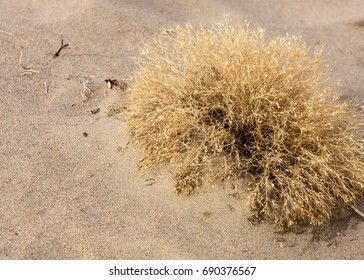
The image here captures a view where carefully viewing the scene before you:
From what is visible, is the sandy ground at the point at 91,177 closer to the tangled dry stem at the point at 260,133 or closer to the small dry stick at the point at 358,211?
the small dry stick at the point at 358,211

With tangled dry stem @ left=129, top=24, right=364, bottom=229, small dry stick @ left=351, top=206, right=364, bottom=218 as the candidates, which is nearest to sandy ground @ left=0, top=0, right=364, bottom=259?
small dry stick @ left=351, top=206, right=364, bottom=218

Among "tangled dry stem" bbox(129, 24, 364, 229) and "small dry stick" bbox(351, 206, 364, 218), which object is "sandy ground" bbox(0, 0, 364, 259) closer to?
"small dry stick" bbox(351, 206, 364, 218)

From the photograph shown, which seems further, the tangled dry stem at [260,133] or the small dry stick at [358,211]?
the small dry stick at [358,211]

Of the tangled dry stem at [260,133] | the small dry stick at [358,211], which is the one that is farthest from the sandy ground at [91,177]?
the tangled dry stem at [260,133]
